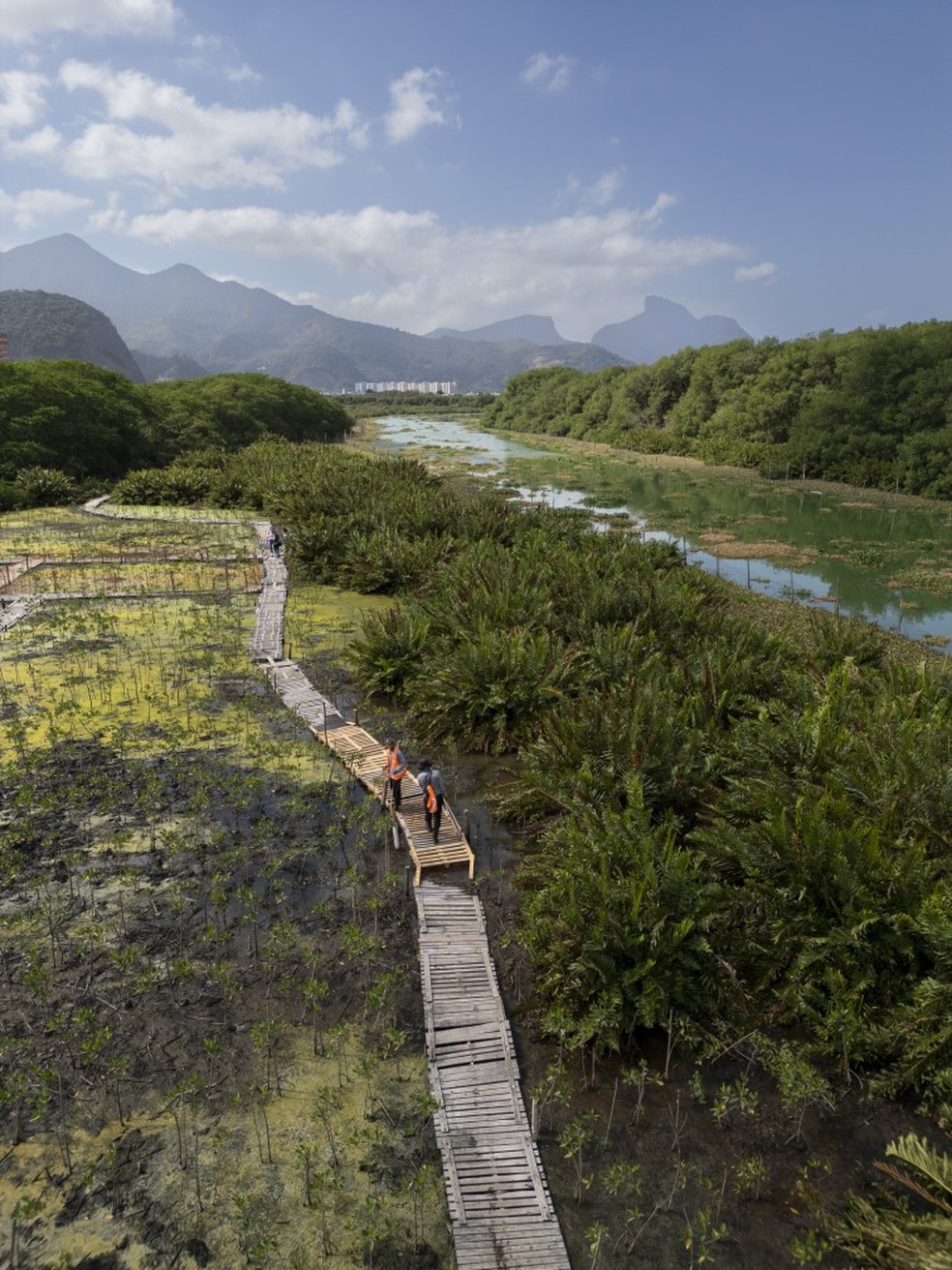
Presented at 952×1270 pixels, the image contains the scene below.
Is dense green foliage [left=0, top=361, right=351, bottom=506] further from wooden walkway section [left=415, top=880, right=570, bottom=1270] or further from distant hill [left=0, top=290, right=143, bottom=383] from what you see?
distant hill [left=0, top=290, right=143, bottom=383]

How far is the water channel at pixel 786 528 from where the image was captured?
23.5 metres

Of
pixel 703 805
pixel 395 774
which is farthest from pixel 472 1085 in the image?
pixel 703 805

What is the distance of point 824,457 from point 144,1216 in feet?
176

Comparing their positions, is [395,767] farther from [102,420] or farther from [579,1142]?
[102,420]

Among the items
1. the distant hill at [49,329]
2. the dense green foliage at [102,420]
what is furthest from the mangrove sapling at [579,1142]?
the distant hill at [49,329]

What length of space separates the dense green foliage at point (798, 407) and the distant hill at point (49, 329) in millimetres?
136130

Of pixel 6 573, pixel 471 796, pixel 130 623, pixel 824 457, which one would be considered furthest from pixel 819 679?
pixel 824 457

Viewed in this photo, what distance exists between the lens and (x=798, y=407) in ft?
195

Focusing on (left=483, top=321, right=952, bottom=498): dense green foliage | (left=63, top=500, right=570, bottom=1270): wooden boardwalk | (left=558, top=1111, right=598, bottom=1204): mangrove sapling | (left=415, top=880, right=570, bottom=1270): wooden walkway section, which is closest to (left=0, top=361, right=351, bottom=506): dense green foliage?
(left=63, top=500, right=570, bottom=1270): wooden boardwalk

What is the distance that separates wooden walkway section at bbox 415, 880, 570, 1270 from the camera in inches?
188

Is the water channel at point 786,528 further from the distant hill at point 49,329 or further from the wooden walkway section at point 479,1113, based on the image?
the distant hill at point 49,329

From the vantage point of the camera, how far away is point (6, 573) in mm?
Answer: 21688

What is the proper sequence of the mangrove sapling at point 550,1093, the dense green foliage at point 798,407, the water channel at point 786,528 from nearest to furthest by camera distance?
the mangrove sapling at point 550,1093 → the water channel at point 786,528 → the dense green foliage at point 798,407

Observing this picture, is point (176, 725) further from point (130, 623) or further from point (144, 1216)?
point (144, 1216)
